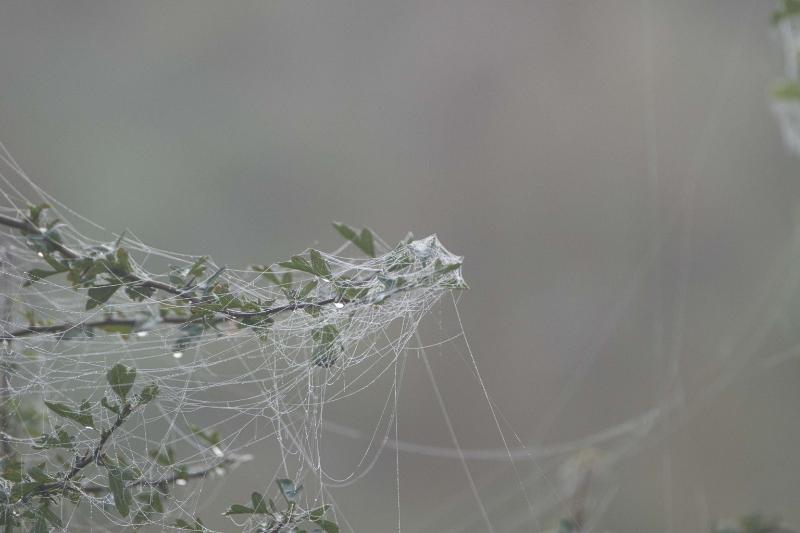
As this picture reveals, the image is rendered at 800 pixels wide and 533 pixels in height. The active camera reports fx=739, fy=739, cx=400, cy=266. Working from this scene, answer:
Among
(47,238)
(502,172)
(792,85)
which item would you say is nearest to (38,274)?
(47,238)

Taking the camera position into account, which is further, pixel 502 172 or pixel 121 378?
pixel 502 172

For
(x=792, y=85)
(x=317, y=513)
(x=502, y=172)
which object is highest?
(x=502, y=172)

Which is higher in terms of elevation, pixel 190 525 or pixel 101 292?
pixel 101 292

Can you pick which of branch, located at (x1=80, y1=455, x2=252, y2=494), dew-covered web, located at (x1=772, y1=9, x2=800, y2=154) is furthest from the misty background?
branch, located at (x1=80, y1=455, x2=252, y2=494)

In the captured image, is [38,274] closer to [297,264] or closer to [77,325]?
[77,325]

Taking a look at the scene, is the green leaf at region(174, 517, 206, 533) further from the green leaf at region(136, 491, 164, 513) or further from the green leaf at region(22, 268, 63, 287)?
the green leaf at region(22, 268, 63, 287)

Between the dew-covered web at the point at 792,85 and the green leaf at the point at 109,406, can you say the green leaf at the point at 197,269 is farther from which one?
the dew-covered web at the point at 792,85

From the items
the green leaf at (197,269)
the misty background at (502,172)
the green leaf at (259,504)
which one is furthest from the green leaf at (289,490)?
the misty background at (502,172)
